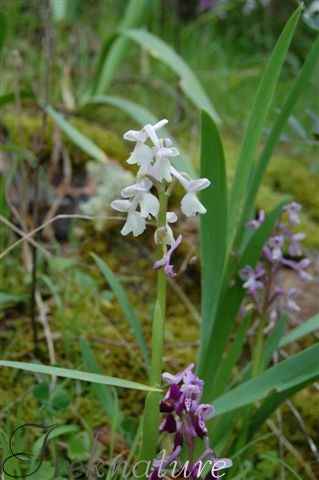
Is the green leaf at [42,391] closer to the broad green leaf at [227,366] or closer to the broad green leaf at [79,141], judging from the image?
the broad green leaf at [227,366]

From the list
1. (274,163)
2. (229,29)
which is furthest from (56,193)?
(229,29)

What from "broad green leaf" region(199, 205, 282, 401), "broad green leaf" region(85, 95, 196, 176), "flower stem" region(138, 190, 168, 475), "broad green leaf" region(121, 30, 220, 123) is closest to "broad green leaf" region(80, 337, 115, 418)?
"broad green leaf" region(199, 205, 282, 401)

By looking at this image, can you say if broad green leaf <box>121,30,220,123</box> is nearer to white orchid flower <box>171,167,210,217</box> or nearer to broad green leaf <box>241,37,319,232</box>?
broad green leaf <box>241,37,319,232</box>

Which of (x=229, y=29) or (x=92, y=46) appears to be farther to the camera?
(x=229, y=29)

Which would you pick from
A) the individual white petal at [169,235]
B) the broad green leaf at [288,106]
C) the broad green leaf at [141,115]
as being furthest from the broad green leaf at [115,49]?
the individual white petal at [169,235]

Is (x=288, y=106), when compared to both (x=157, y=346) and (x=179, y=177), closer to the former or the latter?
(x=179, y=177)

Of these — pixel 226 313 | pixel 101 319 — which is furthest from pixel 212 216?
pixel 101 319

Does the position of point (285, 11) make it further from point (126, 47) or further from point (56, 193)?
point (56, 193)
